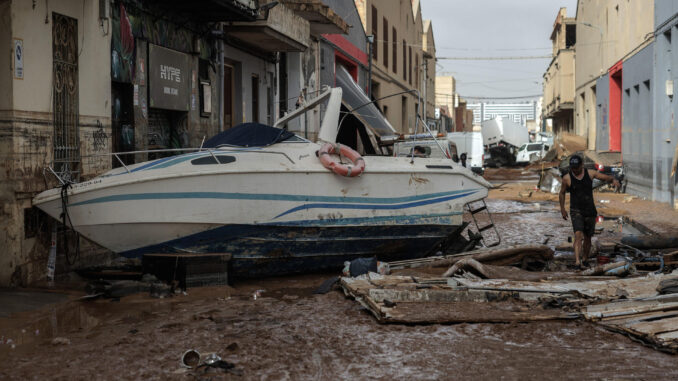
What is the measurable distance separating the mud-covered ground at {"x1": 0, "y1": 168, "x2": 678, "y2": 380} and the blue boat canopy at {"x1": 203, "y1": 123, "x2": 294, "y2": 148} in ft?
7.10

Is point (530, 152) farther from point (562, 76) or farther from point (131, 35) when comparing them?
point (131, 35)

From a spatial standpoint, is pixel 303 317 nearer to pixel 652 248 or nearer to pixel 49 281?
pixel 49 281

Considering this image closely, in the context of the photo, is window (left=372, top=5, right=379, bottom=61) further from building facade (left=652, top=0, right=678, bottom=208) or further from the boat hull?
the boat hull

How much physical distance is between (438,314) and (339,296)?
56.4 inches

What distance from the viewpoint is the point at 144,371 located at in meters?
4.88

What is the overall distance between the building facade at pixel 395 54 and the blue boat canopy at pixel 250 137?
633 inches

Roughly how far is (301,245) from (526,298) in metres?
2.85

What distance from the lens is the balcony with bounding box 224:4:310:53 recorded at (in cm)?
1424

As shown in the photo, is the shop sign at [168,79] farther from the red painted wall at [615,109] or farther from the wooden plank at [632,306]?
the red painted wall at [615,109]

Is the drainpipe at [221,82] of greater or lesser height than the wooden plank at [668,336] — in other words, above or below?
above

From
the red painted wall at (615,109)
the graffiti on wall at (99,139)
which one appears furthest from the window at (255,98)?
the red painted wall at (615,109)

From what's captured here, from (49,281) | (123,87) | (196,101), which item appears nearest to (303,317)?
(49,281)

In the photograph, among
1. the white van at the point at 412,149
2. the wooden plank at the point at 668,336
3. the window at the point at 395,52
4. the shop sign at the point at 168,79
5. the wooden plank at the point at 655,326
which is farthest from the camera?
the window at the point at 395,52

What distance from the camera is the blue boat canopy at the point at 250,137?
8820mm
